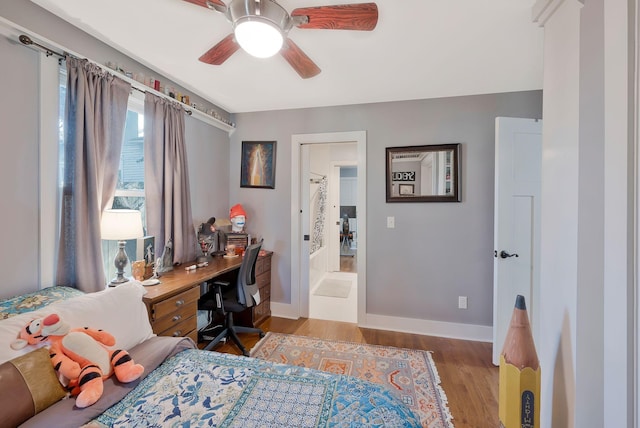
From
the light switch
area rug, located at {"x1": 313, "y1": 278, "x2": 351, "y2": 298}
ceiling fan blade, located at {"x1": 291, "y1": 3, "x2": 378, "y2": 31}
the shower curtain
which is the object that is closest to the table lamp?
ceiling fan blade, located at {"x1": 291, "y1": 3, "x2": 378, "y2": 31}

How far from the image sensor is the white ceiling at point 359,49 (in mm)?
1492

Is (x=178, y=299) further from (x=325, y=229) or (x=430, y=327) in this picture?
A: (x=325, y=229)

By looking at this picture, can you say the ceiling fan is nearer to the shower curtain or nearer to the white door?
the white door

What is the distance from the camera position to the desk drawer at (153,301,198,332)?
1631 millimetres

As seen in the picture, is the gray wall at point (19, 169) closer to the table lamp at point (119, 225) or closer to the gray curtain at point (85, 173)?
the gray curtain at point (85, 173)

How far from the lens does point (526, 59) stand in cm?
198

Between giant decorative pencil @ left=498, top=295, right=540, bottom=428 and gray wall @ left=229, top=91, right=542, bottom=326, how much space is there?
1.97m

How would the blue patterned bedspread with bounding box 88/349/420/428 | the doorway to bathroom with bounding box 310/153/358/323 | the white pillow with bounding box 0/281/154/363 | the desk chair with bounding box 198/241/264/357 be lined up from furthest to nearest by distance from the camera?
the doorway to bathroom with bounding box 310/153/358/323 → the desk chair with bounding box 198/241/264/357 → the white pillow with bounding box 0/281/154/363 → the blue patterned bedspread with bounding box 88/349/420/428

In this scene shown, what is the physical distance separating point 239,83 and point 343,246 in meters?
5.36

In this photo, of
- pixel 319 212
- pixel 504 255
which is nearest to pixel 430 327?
pixel 504 255

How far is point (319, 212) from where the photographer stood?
4.53 m

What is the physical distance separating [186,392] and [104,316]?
55 centimetres
